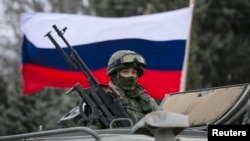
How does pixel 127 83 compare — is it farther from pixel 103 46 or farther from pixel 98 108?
pixel 103 46

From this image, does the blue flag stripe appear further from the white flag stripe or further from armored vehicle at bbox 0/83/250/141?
armored vehicle at bbox 0/83/250/141

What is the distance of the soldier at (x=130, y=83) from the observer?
4.96m

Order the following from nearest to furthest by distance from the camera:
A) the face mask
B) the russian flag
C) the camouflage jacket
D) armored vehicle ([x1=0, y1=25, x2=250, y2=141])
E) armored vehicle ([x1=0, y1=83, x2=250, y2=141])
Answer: armored vehicle ([x1=0, y1=83, x2=250, y2=141]) < armored vehicle ([x1=0, y1=25, x2=250, y2=141]) < the camouflage jacket < the face mask < the russian flag

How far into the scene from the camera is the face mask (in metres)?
5.04

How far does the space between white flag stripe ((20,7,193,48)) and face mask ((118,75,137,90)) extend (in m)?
4.82

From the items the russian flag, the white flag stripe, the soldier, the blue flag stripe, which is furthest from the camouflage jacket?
the white flag stripe

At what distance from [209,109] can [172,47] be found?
4984mm

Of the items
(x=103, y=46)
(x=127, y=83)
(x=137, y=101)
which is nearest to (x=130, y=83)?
(x=127, y=83)

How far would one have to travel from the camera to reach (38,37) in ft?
32.6

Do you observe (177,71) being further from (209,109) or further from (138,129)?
(138,129)

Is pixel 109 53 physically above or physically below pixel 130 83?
above

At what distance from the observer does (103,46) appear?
33.3 ft

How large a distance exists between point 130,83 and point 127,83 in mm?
23

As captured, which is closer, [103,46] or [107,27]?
[103,46]
